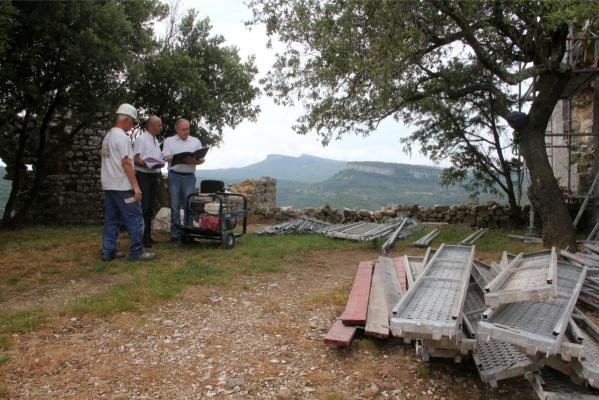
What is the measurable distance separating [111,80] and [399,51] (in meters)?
5.19

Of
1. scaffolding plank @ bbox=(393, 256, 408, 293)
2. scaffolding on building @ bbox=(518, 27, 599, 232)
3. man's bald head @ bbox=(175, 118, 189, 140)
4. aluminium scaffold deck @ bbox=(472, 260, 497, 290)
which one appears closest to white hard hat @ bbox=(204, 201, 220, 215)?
man's bald head @ bbox=(175, 118, 189, 140)

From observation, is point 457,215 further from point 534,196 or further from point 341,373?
point 341,373

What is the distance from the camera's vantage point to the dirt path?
8.39 feet

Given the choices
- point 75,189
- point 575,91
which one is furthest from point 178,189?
point 575,91

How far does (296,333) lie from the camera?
→ 11.1 ft

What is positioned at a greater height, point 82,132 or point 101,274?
point 82,132

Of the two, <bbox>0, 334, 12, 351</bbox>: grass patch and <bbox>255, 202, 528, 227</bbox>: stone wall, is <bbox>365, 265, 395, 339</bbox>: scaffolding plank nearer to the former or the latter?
<bbox>0, 334, 12, 351</bbox>: grass patch

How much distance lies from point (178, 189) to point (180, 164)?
0.41 metres

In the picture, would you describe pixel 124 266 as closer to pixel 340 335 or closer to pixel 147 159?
pixel 147 159

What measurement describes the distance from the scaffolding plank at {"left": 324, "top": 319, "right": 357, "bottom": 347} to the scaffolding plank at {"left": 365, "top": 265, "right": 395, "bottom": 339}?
0.14m

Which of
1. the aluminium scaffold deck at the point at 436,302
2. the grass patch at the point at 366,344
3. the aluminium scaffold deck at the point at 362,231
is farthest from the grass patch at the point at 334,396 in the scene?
the aluminium scaffold deck at the point at 362,231

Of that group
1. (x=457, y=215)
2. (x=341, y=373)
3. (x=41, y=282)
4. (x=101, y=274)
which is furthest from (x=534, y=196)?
(x=41, y=282)

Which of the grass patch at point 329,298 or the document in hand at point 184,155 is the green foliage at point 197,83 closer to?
the document in hand at point 184,155

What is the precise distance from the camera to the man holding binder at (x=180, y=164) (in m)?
6.38
